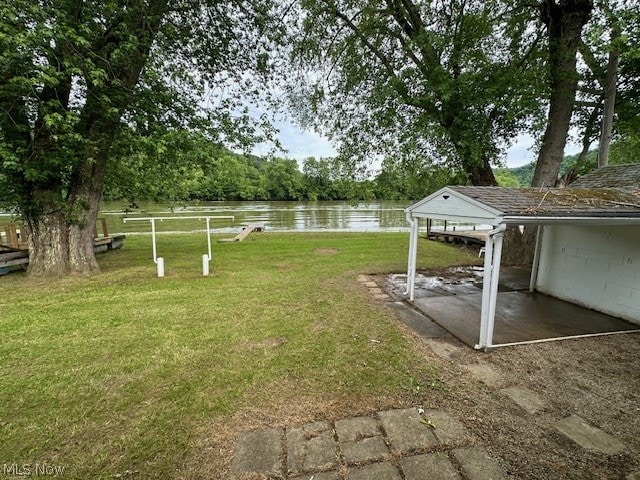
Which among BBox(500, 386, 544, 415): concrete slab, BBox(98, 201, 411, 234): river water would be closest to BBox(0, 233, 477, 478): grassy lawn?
BBox(500, 386, 544, 415): concrete slab

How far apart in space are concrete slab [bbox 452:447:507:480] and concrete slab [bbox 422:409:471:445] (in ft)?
0.35

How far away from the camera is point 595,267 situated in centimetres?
507

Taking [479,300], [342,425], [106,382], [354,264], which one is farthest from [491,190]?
[106,382]

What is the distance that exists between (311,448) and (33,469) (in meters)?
1.82

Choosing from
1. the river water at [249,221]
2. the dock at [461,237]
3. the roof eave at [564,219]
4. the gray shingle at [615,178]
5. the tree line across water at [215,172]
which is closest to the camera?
the roof eave at [564,219]

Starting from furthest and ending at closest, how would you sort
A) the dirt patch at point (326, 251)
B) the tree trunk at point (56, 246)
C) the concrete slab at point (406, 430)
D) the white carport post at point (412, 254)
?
1. the dirt patch at point (326, 251)
2. the tree trunk at point (56, 246)
3. the white carport post at point (412, 254)
4. the concrete slab at point (406, 430)

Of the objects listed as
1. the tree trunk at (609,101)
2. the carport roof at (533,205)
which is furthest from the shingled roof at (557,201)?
the tree trunk at (609,101)

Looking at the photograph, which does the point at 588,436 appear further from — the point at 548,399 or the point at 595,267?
the point at 595,267

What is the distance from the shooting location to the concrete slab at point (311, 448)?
6.63ft

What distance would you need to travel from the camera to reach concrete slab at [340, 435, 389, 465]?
207cm

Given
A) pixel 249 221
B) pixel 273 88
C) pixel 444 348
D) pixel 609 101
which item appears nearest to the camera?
pixel 444 348

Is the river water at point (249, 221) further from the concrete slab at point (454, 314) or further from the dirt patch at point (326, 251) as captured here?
the concrete slab at point (454, 314)

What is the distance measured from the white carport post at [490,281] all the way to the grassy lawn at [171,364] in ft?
3.23

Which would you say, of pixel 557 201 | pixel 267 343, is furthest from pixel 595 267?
pixel 267 343
